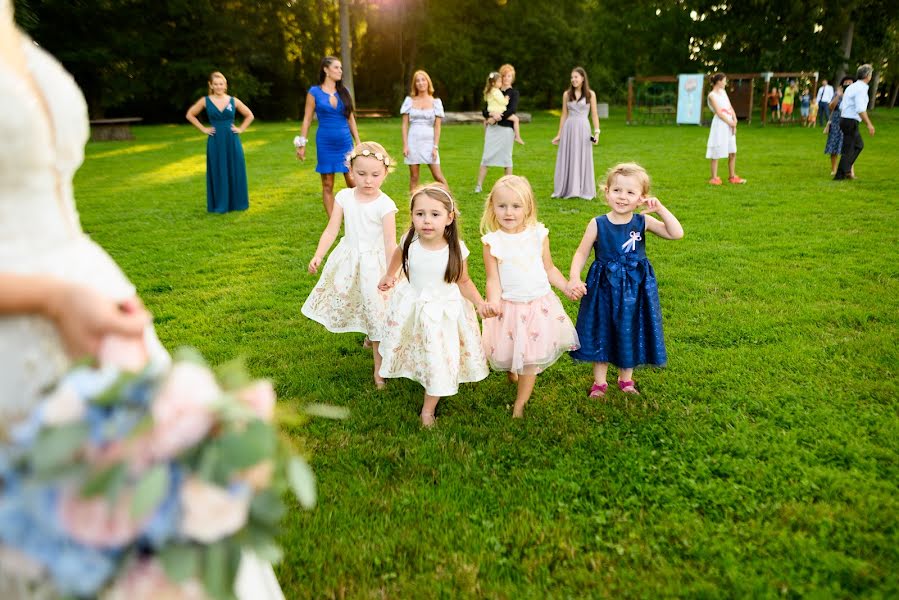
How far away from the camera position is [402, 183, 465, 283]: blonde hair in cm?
413

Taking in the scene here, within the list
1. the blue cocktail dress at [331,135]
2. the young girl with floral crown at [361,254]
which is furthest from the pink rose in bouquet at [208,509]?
the blue cocktail dress at [331,135]

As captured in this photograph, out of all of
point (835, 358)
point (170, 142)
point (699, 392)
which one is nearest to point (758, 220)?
point (835, 358)

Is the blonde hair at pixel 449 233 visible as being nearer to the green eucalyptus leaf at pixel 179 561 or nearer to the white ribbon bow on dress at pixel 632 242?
the white ribbon bow on dress at pixel 632 242

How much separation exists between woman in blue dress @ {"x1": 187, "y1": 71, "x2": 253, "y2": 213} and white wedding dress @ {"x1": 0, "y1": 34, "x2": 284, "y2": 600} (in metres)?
9.78

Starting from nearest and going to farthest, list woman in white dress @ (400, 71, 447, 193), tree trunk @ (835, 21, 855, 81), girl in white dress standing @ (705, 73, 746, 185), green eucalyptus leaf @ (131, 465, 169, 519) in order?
green eucalyptus leaf @ (131, 465, 169, 519) → woman in white dress @ (400, 71, 447, 193) → girl in white dress standing @ (705, 73, 746, 185) → tree trunk @ (835, 21, 855, 81)

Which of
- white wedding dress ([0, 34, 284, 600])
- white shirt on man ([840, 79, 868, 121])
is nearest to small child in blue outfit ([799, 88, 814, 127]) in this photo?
white shirt on man ([840, 79, 868, 121])

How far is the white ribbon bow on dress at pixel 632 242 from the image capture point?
4383 millimetres

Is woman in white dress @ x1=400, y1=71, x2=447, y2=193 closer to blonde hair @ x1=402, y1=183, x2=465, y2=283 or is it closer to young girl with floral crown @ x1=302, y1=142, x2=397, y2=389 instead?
young girl with floral crown @ x1=302, y1=142, x2=397, y2=389

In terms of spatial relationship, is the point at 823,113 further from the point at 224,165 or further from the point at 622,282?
the point at 622,282

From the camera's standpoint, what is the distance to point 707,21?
124 feet

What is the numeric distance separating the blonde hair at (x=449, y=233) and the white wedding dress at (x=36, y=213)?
265cm

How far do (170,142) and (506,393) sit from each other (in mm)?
23547

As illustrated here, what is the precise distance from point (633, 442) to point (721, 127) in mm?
10177

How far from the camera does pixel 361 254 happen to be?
4.92 meters
